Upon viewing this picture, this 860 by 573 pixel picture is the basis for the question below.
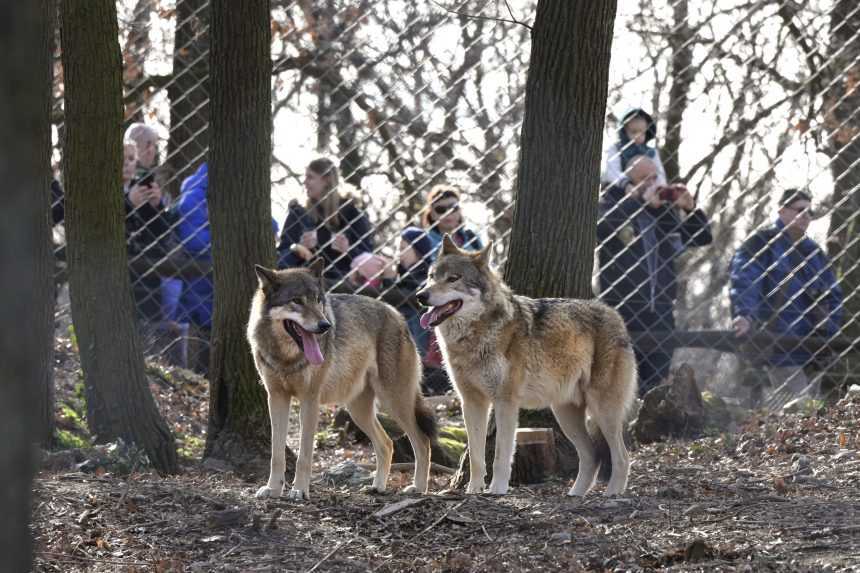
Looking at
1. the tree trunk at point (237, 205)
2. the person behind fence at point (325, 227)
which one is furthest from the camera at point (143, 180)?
the tree trunk at point (237, 205)

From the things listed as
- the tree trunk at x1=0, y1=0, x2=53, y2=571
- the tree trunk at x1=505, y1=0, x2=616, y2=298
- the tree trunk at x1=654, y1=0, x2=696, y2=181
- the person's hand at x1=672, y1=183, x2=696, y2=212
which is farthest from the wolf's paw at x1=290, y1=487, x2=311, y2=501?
the tree trunk at x1=654, y1=0, x2=696, y2=181

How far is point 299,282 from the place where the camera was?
256 inches

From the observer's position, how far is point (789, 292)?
33.2 feet

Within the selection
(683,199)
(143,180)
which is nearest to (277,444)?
(143,180)

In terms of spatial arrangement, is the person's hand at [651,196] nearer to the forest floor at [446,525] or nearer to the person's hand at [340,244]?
the person's hand at [340,244]

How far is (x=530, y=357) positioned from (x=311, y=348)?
1243 millimetres

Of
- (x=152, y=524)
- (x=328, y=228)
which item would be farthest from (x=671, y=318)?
(x=152, y=524)

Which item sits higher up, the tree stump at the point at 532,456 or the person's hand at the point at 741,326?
the person's hand at the point at 741,326

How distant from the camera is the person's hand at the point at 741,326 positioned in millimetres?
9914

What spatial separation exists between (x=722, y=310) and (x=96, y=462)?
11010mm

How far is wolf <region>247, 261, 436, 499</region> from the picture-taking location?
637cm

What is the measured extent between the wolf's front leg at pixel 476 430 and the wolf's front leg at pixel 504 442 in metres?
0.07

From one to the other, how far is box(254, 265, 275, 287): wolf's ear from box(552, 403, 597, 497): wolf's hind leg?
1.80 meters

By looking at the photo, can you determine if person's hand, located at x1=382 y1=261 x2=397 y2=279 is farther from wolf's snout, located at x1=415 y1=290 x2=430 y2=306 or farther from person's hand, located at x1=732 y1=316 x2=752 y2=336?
wolf's snout, located at x1=415 y1=290 x2=430 y2=306
